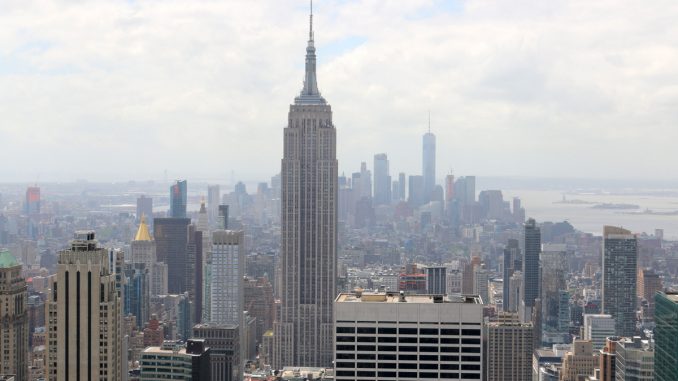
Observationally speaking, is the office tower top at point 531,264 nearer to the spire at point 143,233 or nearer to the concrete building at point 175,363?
the spire at point 143,233

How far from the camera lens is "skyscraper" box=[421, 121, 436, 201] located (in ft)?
112

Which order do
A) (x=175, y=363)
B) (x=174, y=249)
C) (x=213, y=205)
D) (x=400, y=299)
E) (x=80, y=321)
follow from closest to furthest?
1. (x=400, y=299)
2. (x=80, y=321)
3. (x=175, y=363)
4. (x=213, y=205)
5. (x=174, y=249)

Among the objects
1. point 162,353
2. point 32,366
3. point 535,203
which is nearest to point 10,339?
point 32,366

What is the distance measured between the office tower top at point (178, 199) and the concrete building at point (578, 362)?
14600 millimetres

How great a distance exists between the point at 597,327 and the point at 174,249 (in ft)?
62.6

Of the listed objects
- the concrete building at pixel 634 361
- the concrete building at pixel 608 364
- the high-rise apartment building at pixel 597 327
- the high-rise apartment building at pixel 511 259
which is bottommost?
the high-rise apartment building at pixel 597 327

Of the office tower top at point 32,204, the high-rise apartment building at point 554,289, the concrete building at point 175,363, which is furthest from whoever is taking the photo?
the high-rise apartment building at point 554,289

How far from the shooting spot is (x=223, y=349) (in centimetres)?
2877

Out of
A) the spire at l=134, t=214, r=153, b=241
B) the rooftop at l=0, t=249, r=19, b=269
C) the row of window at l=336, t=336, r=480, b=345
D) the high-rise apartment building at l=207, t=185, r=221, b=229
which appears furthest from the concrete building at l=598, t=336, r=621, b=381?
the spire at l=134, t=214, r=153, b=241

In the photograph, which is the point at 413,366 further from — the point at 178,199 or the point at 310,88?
the point at 310,88

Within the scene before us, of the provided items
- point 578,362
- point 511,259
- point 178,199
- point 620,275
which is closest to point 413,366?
point 578,362

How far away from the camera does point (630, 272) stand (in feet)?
121

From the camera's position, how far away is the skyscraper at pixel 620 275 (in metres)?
33.1

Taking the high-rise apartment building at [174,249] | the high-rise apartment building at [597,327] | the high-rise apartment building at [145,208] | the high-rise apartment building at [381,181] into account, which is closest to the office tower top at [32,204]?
the high-rise apartment building at [145,208]
